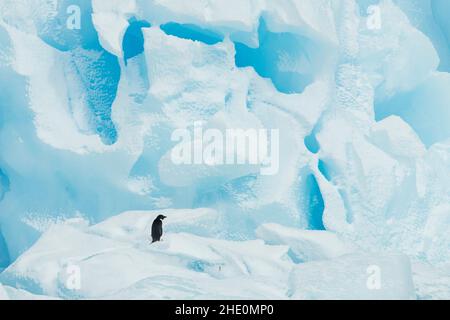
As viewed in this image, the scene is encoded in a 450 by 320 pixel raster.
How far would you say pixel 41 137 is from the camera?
19.1 ft

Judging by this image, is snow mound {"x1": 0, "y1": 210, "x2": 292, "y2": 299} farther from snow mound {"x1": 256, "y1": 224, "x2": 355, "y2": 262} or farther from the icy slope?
snow mound {"x1": 256, "y1": 224, "x2": 355, "y2": 262}

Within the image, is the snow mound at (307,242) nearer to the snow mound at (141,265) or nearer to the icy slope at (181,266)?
the icy slope at (181,266)

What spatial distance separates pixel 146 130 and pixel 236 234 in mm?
1063

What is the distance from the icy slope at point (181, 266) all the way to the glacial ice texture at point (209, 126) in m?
0.03

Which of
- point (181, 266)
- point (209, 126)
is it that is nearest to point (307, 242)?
point (181, 266)

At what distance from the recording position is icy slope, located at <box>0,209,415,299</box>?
13.5ft

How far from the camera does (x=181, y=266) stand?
472 cm

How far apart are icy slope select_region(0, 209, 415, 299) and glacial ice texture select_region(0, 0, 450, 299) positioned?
0.03 metres

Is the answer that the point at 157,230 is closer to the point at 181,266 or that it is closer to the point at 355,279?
the point at 181,266

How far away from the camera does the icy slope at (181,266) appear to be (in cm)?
413

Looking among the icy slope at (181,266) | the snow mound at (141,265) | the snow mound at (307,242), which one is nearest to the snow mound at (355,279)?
the icy slope at (181,266)

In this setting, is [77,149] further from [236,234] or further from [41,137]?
[236,234]

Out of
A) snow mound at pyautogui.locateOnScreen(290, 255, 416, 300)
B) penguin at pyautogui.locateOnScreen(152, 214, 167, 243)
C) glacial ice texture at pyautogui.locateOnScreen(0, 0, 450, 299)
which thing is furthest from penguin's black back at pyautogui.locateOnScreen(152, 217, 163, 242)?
snow mound at pyautogui.locateOnScreen(290, 255, 416, 300)

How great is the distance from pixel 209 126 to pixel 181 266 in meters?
1.41
